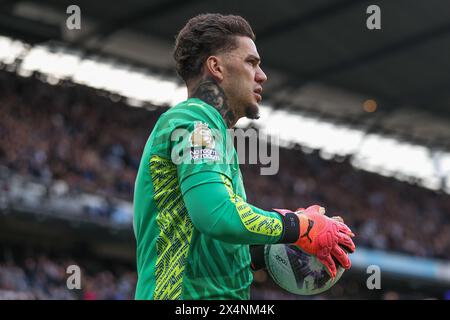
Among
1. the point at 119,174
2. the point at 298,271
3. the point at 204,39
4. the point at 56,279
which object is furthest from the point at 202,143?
the point at 119,174

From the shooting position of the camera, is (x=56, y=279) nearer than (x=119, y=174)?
Yes

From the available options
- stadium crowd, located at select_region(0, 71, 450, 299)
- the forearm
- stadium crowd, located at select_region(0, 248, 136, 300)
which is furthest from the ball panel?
stadium crowd, located at select_region(0, 71, 450, 299)

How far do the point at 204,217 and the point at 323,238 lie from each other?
515mm

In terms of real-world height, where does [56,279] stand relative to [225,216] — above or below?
above

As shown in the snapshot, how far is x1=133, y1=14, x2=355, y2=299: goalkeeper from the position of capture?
3146 millimetres

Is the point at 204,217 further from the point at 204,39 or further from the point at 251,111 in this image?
the point at 204,39

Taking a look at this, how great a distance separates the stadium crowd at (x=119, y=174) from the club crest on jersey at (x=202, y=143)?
15.6 metres

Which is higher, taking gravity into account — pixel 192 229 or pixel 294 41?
pixel 294 41

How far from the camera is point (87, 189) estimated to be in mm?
21031

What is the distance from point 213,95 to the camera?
3.58 meters
